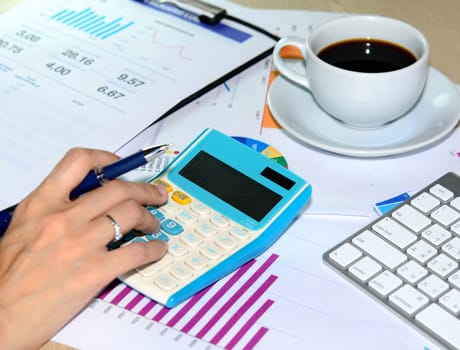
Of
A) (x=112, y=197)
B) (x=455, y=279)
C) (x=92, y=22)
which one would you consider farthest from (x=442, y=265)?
(x=92, y=22)

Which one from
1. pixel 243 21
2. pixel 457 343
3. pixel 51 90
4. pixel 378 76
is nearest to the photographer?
pixel 457 343

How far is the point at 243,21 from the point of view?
0.93 m

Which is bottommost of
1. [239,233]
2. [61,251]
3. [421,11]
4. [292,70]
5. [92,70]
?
[61,251]

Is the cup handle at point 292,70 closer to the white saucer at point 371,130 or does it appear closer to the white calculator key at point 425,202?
the white saucer at point 371,130

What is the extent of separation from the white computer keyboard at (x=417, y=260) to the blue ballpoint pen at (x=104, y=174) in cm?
18

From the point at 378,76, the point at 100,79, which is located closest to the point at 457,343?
the point at 378,76

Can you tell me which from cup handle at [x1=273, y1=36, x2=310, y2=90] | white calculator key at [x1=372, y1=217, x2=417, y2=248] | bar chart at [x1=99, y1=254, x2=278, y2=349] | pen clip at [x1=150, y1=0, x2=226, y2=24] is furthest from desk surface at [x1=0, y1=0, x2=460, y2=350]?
bar chart at [x1=99, y1=254, x2=278, y2=349]

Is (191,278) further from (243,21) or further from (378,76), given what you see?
(243,21)

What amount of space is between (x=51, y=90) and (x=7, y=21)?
0.56ft

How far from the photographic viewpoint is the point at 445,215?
642 millimetres

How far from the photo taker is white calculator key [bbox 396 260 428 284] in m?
0.59

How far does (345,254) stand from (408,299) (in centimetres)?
7

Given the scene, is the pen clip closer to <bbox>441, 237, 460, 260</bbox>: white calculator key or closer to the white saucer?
the white saucer

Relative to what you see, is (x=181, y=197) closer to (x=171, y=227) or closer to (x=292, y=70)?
(x=171, y=227)
